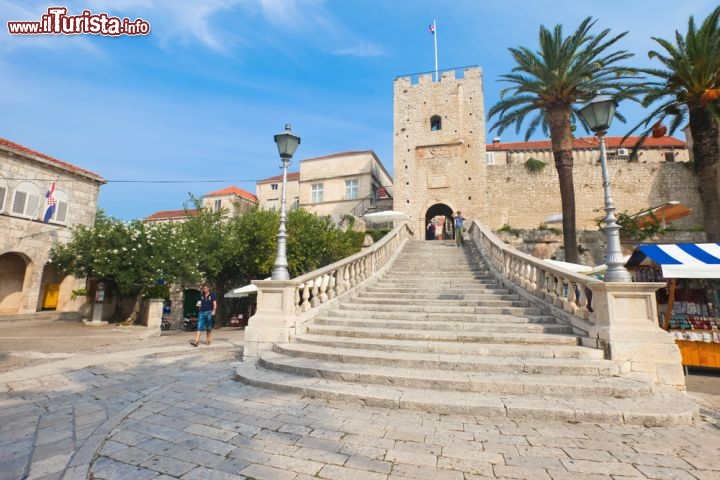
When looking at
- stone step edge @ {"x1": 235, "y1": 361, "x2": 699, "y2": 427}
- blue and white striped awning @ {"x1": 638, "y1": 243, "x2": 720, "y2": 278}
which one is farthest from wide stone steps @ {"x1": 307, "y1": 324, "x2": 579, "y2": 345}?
blue and white striped awning @ {"x1": 638, "y1": 243, "x2": 720, "y2": 278}

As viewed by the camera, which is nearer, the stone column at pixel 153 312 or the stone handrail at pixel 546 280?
the stone handrail at pixel 546 280

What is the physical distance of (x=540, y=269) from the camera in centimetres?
744

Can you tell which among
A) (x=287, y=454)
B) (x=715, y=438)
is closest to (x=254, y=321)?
(x=287, y=454)

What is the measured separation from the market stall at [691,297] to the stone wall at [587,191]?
15.7 m

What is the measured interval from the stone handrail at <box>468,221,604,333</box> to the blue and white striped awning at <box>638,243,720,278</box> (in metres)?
2.00

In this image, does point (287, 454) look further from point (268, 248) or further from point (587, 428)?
point (268, 248)

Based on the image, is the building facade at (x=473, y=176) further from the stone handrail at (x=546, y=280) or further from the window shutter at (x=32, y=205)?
the window shutter at (x=32, y=205)

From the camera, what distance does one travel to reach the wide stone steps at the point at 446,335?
5500 mm

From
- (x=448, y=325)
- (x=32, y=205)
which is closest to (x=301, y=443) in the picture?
(x=448, y=325)

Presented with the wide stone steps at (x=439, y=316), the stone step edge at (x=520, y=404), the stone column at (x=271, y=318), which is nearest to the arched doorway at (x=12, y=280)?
the stone column at (x=271, y=318)

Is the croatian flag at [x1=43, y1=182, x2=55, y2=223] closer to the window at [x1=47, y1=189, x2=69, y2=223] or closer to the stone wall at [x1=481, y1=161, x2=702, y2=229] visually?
the window at [x1=47, y1=189, x2=69, y2=223]

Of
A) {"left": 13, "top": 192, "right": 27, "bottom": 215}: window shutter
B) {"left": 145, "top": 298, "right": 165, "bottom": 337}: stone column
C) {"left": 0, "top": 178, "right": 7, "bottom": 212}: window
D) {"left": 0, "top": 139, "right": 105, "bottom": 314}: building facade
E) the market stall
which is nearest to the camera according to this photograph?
the market stall

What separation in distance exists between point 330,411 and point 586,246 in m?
19.2

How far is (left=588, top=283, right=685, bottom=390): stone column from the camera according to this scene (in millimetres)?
4664
